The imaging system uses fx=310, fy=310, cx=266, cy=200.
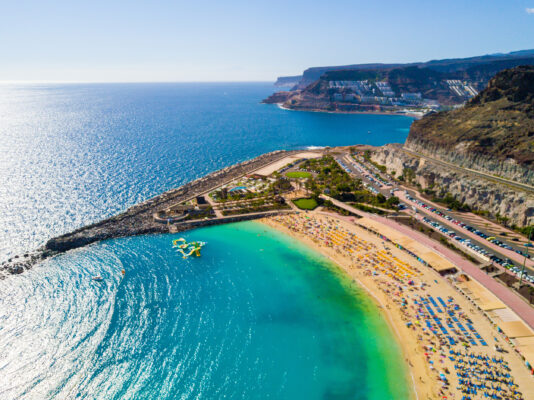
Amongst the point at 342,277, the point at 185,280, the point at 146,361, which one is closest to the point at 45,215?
the point at 185,280

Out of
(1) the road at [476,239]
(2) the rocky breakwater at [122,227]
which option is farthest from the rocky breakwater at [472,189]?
(2) the rocky breakwater at [122,227]

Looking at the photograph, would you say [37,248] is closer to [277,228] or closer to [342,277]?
[277,228]

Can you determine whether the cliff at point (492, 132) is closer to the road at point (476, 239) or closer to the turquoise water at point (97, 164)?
the road at point (476, 239)

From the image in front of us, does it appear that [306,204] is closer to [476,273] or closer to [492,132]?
[476,273]

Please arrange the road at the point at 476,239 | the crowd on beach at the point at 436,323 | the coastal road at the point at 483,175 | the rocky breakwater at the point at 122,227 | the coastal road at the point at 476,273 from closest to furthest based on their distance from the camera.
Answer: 1. the crowd on beach at the point at 436,323
2. the coastal road at the point at 476,273
3. the road at the point at 476,239
4. the rocky breakwater at the point at 122,227
5. the coastal road at the point at 483,175

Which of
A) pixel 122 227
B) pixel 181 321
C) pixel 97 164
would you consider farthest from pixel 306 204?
pixel 97 164

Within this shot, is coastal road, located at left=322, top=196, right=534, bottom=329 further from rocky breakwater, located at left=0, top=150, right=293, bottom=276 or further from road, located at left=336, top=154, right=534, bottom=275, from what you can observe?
rocky breakwater, located at left=0, top=150, right=293, bottom=276

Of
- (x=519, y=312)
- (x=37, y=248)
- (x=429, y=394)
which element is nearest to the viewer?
(x=429, y=394)
